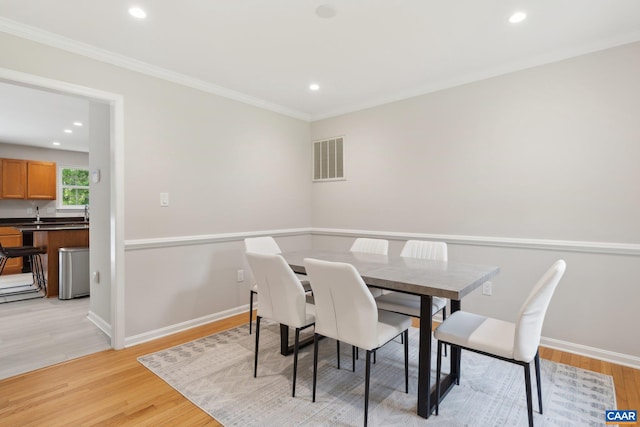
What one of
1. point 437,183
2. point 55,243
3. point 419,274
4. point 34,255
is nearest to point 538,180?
point 437,183

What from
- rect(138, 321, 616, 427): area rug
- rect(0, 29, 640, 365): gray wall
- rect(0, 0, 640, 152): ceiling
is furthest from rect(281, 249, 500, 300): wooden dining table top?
rect(0, 0, 640, 152): ceiling

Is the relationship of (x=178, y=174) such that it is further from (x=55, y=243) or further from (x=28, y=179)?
(x=28, y=179)

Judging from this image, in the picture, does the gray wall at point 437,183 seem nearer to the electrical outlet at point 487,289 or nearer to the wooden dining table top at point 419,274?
the electrical outlet at point 487,289

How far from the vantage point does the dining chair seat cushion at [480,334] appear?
1.65 m

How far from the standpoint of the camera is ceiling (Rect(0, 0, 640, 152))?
→ 2010 millimetres

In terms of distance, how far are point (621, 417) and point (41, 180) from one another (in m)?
8.78

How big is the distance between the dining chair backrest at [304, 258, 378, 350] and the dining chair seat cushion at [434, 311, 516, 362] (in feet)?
1.45

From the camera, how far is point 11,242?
5629 mm

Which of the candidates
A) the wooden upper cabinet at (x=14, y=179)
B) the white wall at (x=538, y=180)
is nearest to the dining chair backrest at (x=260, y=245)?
the white wall at (x=538, y=180)

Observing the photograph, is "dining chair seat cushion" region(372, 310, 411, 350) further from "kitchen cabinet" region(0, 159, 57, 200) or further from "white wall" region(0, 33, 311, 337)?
"kitchen cabinet" region(0, 159, 57, 200)

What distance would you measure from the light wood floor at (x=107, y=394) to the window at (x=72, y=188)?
230 inches

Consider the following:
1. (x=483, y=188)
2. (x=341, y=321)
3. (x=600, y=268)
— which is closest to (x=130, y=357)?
(x=341, y=321)

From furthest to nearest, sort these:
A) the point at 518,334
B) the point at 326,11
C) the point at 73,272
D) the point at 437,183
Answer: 1. the point at 73,272
2. the point at 437,183
3. the point at 326,11
4. the point at 518,334

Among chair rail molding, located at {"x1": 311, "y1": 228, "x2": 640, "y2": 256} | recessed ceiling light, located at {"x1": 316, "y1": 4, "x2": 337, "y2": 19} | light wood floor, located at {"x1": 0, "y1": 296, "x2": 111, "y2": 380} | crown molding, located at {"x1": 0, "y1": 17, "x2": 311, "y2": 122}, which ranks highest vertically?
recessed ceiling light, located at {"x1": 316, "y1": 4, "x2": 337, "y2": 19}
